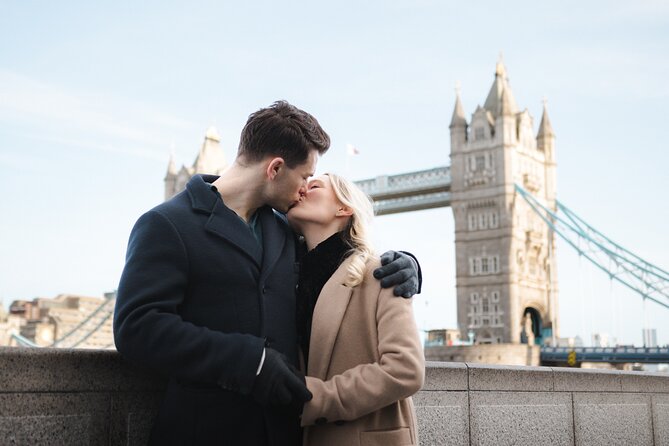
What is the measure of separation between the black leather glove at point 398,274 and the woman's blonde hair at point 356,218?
49 mm

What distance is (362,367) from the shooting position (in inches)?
82.5

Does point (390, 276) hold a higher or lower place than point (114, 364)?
higher

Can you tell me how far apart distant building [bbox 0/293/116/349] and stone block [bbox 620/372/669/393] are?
47.3m

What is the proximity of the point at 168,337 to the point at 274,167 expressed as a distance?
54 cm

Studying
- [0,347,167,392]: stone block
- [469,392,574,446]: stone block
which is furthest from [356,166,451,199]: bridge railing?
[0,347,167,392]: stone block

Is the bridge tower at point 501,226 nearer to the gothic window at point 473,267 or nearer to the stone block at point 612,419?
the gothic window at point 473,267

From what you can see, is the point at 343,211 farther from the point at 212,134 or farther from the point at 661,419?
the point at 212,134

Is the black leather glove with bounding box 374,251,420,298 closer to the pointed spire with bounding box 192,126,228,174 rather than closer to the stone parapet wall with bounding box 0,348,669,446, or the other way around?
the stone parapet wall with bounding box 0,348,669,446

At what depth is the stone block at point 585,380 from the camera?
4.77m

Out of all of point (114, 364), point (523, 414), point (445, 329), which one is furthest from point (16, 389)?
point (445, 329)

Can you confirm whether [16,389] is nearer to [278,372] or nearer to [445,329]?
[278,372]

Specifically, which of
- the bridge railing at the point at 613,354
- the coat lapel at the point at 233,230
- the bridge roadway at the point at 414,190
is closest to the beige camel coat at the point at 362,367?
the coat lapel at the point at 233,230

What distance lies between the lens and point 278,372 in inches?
73.8

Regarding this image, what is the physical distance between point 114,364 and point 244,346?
767 millimetres
